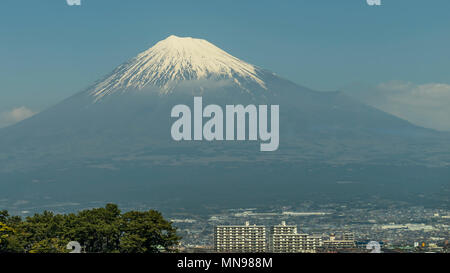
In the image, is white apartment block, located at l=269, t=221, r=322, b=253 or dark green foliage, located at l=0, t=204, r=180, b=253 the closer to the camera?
dark green foliage, located at l=0, t=204, r=180, b=253

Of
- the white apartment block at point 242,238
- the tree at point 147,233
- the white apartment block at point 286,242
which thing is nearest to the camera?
the tree at point 147,233

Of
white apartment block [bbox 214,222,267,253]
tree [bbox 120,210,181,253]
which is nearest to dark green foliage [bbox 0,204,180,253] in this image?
tree [bbox 120,210,181,253]

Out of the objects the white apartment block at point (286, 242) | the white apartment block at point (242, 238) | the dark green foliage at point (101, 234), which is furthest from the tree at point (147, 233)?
the white apartment block at point (286, 242)

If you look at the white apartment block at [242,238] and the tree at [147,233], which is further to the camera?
the white apartment block at [242,238]

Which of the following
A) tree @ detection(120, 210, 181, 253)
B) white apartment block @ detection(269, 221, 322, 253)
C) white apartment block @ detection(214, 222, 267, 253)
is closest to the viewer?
tree @ detection(120, 210, 181, 253)

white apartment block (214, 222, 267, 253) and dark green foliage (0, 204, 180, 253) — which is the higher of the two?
dark green foliage (0, 204, 180, 253)

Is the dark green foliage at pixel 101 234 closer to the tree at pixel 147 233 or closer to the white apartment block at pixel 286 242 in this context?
the tree at pixel 147 233

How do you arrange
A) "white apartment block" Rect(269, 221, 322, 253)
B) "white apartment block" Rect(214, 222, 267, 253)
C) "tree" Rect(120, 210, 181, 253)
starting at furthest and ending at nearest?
"white apartment block" Rect(269, 221, 322, 253) < "white apartment block" Rect(214, 222, 267, 253) < "tree" Rect(120, 210, 181, 253)

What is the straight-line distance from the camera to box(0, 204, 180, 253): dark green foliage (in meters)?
38.9

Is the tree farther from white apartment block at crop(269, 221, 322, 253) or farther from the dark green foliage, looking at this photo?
white apartment block at crop(269, 221, 322, 253)

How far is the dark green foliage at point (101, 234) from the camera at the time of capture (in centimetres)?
3891
